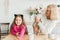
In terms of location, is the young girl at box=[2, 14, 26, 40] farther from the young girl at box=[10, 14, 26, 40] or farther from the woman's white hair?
the woman's white hair

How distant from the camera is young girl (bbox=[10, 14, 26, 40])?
35.0 inches

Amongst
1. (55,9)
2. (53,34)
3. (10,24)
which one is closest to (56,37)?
(53,34)

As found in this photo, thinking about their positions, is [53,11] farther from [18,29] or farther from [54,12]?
[18,29]

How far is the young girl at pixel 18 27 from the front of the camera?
2.92ft

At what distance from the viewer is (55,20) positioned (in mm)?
904

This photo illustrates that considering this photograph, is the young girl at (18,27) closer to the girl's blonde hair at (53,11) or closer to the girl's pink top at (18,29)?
the girl's pink top at (18,29)

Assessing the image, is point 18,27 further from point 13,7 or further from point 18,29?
point 13,7

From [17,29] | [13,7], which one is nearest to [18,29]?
[17,29]

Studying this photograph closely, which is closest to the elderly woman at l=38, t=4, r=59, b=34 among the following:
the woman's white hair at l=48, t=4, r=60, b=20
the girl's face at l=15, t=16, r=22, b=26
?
the woman's white hair at l=48, t=4, r=60, b=20

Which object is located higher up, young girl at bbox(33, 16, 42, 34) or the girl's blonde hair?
the girl's blonde hair

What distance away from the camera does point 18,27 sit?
35.4 inches

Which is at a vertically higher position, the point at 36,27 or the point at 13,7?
the point at 13,7

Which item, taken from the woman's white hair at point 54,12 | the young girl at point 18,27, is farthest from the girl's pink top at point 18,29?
the woman's white hair at point 54,12

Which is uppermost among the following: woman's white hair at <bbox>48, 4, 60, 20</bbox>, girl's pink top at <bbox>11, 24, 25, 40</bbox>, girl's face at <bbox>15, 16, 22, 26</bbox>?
woman's white hair at <bbox>48, 4, 60, 20</bbox>
